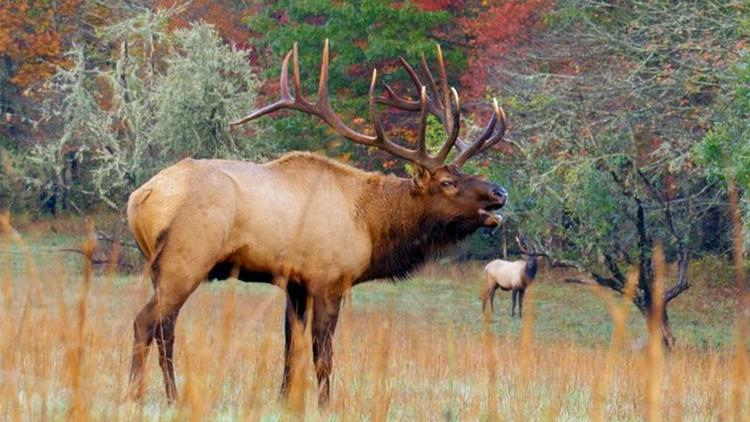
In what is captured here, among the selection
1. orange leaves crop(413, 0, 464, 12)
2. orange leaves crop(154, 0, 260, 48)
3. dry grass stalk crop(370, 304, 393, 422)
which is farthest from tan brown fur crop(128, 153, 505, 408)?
orange leaves crop(154, 0, 260, 48)

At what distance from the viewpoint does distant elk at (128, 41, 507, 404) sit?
800 cm

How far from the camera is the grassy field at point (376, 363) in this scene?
347 centimetres

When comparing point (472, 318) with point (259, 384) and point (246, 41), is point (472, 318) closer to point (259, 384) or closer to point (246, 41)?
point (246, 41)

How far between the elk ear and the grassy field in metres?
1.06

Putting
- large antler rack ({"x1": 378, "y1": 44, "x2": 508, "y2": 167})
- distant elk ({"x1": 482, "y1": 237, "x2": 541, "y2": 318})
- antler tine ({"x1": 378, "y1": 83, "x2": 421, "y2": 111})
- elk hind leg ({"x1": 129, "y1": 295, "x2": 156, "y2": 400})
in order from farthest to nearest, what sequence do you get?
distant elk ({"x1": 482, "y1": 237, "x2": 541, "y2": 318})
antler tine ({"x1": 378, "y1": 83, "x2": 421, "y2": 111})
large antler rack ({"x1": 378, "y1": 44, "x2": 508, "y2": 167})
elk hind leg ({"x1": 129, "y1": 295, "x2": 156, "y2": 400})

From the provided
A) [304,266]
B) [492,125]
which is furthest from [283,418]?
→ [492,125]

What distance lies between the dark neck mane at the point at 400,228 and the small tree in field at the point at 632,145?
30.7 ft

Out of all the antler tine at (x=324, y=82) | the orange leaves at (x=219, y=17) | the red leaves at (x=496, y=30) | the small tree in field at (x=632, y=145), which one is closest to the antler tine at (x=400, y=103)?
the antler tine at (x=324, y=82)

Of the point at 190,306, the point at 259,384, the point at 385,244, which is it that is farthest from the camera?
the point at 190,306

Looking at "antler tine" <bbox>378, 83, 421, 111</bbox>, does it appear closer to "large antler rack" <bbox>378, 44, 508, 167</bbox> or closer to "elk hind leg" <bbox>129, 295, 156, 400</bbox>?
"large antler rack" <bbox>378, 44, 508, 167</bbox>

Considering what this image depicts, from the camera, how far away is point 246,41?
3628 cm

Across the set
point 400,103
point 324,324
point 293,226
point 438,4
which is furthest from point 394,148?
point 438,4

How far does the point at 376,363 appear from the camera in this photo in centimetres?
378

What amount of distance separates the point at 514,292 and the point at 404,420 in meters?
19.1
